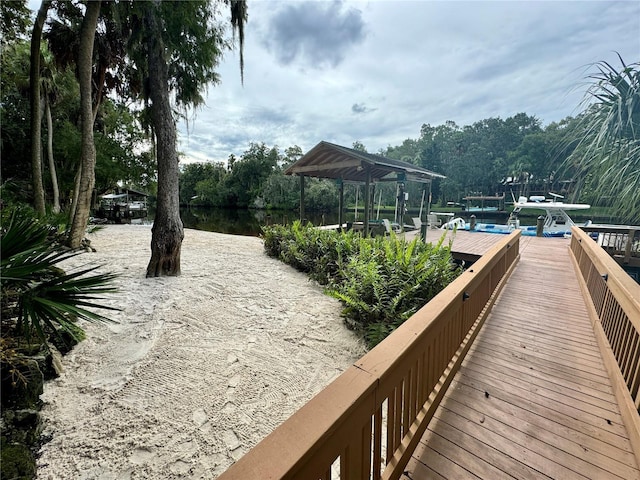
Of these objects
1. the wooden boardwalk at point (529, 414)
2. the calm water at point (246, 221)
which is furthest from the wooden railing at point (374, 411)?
the calm water at point (246, 221)

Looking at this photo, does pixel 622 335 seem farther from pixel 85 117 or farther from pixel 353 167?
pixel 85 117

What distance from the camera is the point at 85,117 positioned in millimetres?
7074

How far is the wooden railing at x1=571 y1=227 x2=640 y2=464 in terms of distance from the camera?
6.08ft

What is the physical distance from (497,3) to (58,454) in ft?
33.0

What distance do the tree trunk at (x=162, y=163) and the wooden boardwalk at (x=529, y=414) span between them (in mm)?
5902

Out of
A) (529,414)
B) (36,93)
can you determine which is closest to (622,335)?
(529,414)

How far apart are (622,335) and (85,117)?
35.0 ft

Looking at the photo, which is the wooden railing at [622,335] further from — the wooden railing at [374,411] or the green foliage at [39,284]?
the green foliage at [39,284]

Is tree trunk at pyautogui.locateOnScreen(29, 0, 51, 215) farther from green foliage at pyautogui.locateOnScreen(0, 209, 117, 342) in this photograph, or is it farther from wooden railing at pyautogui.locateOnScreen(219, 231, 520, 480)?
wooden railing at pyautogui.locateOnScreen(219, 231, 520, 480)

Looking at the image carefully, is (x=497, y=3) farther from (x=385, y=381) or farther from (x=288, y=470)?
(x=288, y=470)

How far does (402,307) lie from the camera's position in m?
4.11

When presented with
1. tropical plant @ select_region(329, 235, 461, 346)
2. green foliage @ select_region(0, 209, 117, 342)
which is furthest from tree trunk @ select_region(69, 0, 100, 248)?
tropical plant @ select_region(329, 235, 461, 346)

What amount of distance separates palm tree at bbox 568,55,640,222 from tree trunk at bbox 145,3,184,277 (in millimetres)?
7835

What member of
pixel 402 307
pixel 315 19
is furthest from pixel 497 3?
pixel 402 307
